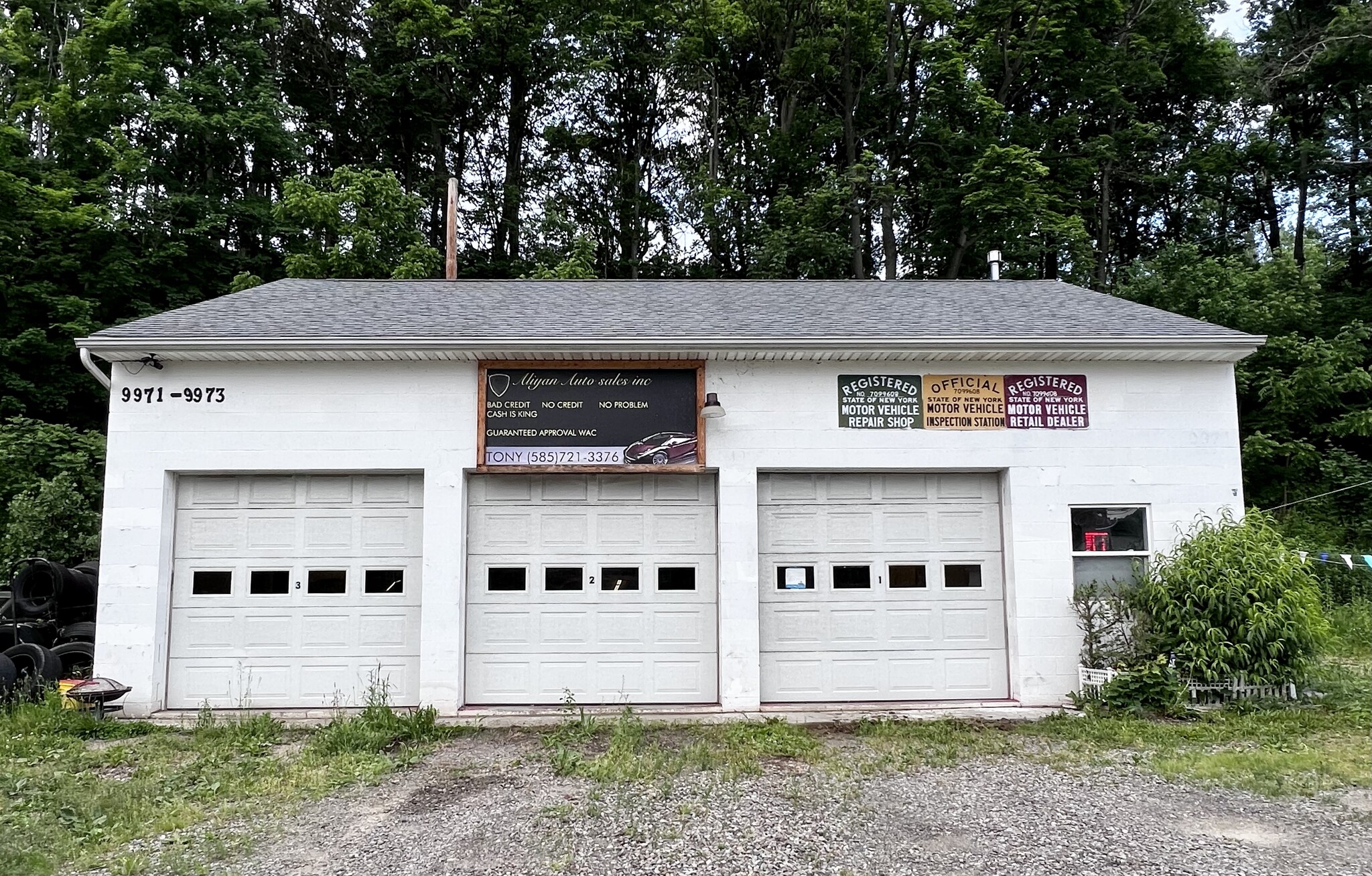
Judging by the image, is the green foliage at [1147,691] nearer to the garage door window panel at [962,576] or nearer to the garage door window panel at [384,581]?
the garage door window panel at [962,576]

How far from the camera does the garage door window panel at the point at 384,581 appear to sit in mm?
7547

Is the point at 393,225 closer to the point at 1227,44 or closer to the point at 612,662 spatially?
the point at 612,662

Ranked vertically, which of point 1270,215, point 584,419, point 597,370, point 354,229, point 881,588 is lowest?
point 881,588

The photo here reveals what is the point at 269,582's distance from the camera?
7527mm

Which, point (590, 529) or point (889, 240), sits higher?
point (889, 240)

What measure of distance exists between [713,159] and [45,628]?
19.2 meters

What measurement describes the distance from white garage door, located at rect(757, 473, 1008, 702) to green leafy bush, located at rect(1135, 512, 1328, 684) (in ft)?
4.87

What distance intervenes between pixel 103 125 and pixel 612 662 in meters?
18.7

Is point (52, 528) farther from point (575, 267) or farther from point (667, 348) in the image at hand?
point (575, 267)

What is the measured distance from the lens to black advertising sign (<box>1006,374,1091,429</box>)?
25.1 ft

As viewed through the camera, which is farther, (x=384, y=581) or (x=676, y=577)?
(x=676, y=577)

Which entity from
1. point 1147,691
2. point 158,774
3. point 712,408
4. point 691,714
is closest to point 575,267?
point 712,408

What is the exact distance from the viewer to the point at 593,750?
613cm

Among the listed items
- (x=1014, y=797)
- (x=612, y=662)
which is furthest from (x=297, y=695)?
(x=1014, y=797)
